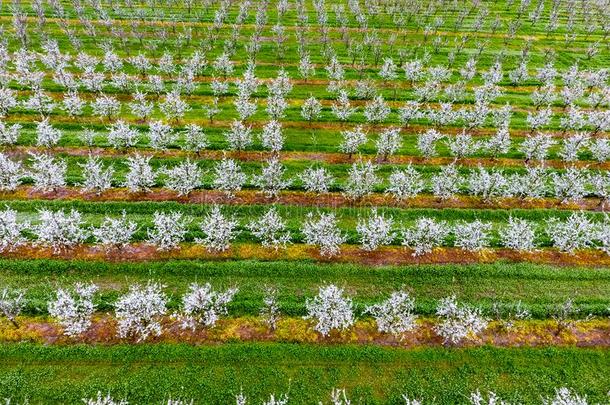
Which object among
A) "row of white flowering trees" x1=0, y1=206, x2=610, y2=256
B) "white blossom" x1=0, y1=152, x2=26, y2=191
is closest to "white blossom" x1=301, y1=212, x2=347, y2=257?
"row of white flowering trees" x1=0, y1=206, x2=610, y2=256

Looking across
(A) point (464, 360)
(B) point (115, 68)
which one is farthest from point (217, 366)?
(B) point (115, 68)

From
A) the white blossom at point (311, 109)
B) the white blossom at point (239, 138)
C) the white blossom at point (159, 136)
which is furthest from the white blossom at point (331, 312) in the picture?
the white blossom at point (311, 109)

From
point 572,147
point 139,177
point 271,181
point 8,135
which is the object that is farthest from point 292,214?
point 572,147

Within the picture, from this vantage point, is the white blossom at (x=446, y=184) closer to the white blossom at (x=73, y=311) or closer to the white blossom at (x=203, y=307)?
the white blossom at (x=203, y=307)

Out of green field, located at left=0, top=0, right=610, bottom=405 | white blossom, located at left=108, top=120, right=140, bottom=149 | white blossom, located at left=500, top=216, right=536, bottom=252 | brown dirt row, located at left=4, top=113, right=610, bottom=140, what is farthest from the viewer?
brown dirt row, located at left=4, top=113, right=610, bottom=140

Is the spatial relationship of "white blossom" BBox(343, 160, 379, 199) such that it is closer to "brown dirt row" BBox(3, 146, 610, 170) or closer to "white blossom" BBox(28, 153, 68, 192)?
"brown dirt row" BBox(3, 146, 610, 170)
